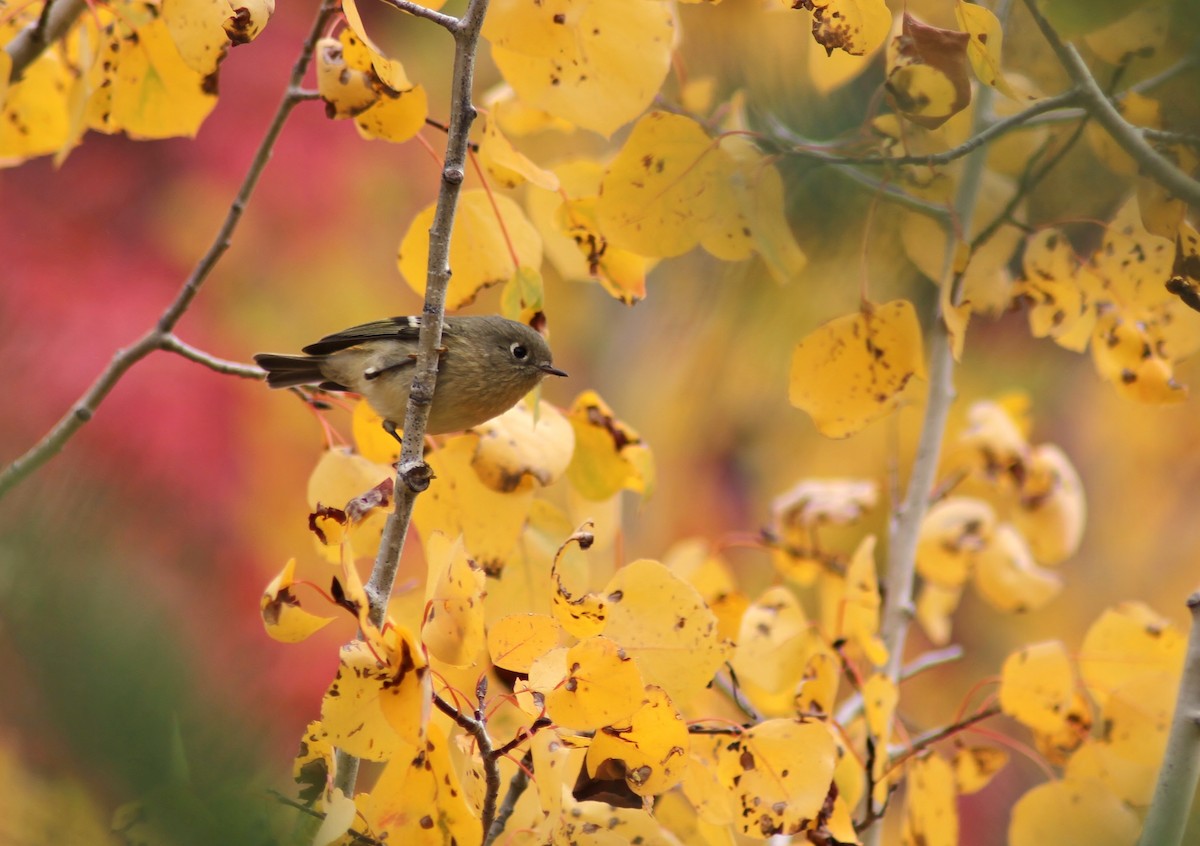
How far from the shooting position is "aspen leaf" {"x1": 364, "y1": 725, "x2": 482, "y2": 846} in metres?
1.11

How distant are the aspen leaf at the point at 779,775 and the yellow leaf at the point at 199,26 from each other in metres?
1.07

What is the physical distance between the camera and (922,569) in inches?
85.6

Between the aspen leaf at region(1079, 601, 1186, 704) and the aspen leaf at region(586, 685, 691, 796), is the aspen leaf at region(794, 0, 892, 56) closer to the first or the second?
the aspen leaf at region(586, 685, 691, 796)

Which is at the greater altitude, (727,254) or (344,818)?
(727,254)

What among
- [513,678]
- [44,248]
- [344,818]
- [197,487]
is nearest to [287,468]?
[197,487]

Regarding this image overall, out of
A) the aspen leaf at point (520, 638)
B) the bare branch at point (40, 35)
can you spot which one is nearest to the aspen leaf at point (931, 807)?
the aspen leaf at point (520, 638)

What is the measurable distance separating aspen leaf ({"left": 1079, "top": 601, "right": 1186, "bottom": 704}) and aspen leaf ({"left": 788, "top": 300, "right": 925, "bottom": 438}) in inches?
20.4

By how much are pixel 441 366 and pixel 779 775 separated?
1.20 m

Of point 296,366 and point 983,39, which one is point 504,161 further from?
point 296,366

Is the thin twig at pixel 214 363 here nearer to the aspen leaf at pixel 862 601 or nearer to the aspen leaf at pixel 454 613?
the aspen leaf at pixel 454 613

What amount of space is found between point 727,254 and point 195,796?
3.43ft

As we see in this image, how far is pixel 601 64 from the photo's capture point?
143cm

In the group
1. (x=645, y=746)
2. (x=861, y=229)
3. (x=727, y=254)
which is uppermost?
(x=861, y=229)

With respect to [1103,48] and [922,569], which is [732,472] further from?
[1103,48]
